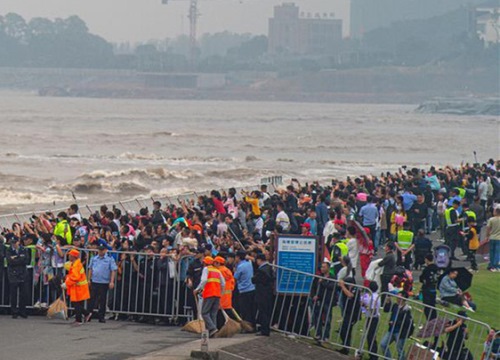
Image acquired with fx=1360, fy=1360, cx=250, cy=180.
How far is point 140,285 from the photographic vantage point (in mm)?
16734

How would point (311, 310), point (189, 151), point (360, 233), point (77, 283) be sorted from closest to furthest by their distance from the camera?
point (311, 310), point (77, 283), point (360, 233), point (189, 151)

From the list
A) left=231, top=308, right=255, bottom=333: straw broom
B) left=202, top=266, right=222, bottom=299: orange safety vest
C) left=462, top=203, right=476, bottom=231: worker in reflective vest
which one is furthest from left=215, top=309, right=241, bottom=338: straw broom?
left=462, top=203, right=476, bottom=231: worker in reflective vest

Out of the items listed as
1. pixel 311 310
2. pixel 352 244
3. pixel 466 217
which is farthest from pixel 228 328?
pixel 466 217

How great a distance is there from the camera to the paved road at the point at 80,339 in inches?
563

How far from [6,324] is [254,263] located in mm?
3191

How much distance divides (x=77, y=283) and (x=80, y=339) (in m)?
1.09

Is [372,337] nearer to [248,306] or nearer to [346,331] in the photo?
[346,331]

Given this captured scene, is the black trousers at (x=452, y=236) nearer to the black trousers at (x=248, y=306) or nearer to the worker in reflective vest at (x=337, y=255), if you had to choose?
the worker in reflective vest at (x=337, y=255)

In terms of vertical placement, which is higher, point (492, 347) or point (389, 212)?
point (492, 347)

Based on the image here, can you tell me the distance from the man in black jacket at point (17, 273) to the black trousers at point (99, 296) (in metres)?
0.87

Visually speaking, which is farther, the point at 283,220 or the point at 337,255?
the point at 283,220

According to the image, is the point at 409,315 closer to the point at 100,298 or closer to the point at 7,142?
the point at 100,298

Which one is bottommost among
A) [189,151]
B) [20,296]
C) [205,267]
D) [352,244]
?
[189,151]

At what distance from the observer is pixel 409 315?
47.7 feet
